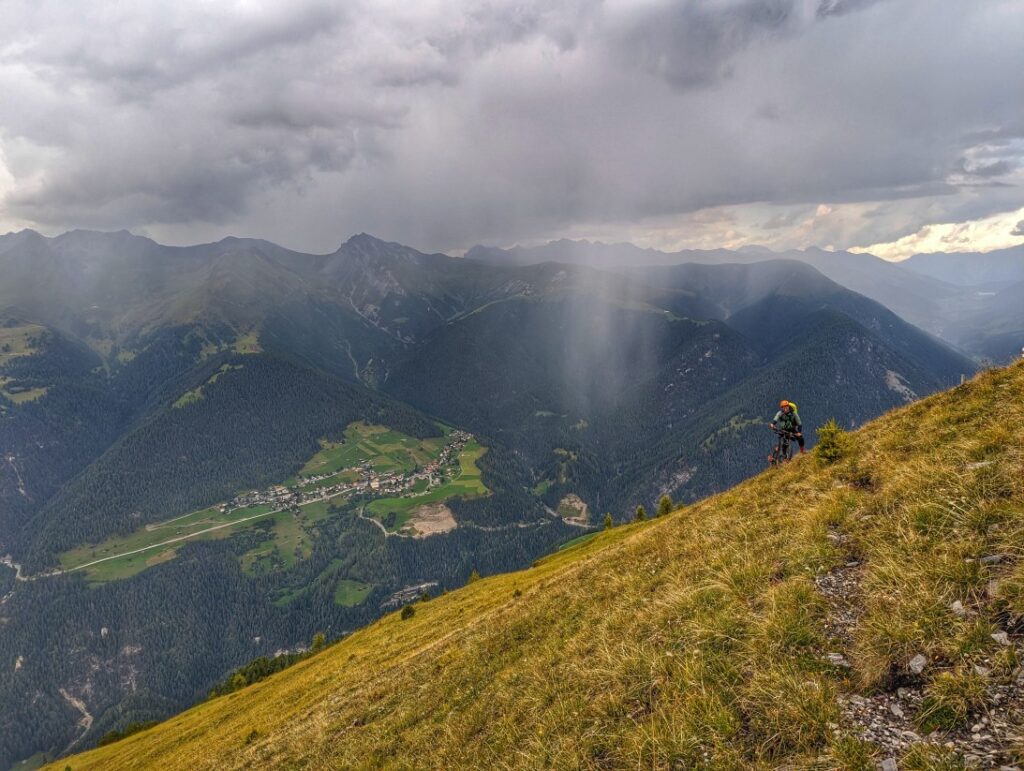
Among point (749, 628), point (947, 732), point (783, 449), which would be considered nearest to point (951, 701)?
point (947, 732)

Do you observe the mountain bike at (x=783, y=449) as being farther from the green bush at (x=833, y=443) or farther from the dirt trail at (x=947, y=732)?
the dirt trail at (x=947, y=732)

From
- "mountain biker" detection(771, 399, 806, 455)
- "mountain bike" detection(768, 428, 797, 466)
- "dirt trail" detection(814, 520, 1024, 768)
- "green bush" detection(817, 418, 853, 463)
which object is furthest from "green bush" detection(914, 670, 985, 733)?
"mountain biker" detection(771, 399, 806, 455)

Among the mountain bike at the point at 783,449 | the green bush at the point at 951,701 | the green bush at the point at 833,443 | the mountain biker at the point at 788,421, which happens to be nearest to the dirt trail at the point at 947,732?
the green bush at the point at 951,701

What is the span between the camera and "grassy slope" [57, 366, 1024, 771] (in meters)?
8.19

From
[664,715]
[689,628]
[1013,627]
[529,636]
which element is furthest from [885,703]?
[529,636]

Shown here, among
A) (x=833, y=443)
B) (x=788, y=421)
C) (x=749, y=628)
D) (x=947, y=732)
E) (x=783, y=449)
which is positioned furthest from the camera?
(x=783, y=449)

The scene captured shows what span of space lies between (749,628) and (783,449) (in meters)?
16.1

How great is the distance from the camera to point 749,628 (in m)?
10.6

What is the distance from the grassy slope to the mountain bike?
2.78m

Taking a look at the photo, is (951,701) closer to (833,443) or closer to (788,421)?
(833,443)

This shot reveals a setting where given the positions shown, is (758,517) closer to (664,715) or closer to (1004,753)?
(664,715)

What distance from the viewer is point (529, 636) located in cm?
1931

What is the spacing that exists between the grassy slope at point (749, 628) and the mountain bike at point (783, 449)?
2778 millimetres

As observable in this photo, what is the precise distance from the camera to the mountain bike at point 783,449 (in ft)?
77.2
